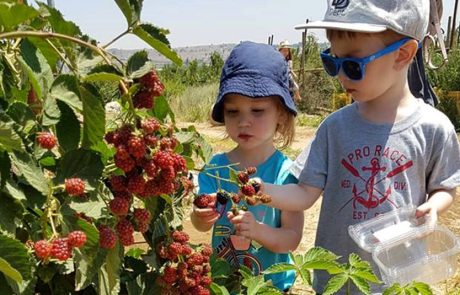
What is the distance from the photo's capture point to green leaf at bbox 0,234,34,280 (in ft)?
2.14

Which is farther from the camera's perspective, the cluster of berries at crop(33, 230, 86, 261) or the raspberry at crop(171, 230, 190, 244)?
the raspberry at crop(171, 230, 190, 244)

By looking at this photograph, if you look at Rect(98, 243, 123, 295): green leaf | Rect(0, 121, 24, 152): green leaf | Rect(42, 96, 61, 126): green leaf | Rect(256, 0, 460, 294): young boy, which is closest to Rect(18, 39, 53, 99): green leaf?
Rect(42, 96, 61, 126): green leaf

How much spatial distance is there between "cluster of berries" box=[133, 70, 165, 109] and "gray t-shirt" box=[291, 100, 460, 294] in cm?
98

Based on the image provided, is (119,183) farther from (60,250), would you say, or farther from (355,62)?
(355,62)

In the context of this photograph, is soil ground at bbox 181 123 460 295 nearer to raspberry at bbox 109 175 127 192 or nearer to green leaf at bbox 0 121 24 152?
raspberry at bbox 109 175 127 192

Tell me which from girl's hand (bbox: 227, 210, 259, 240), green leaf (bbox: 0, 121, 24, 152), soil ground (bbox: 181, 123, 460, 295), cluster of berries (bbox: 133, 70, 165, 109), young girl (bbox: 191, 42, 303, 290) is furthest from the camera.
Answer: soil ground (bbox: 181, 123, 460, 295)

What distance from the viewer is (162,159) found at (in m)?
0.71

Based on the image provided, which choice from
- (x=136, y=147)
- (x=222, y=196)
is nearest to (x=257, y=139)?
(x=222, y=196)

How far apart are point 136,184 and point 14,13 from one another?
240mm

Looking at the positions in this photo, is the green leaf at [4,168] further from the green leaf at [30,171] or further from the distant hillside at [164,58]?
the distant hillside at [164,58]

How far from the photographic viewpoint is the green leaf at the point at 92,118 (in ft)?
2.42

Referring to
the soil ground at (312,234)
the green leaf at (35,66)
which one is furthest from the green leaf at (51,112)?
the soil ground at (312,234)

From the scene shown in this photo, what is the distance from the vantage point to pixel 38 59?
2.50 ft

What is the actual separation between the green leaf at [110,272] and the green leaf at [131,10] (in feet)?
0.99
